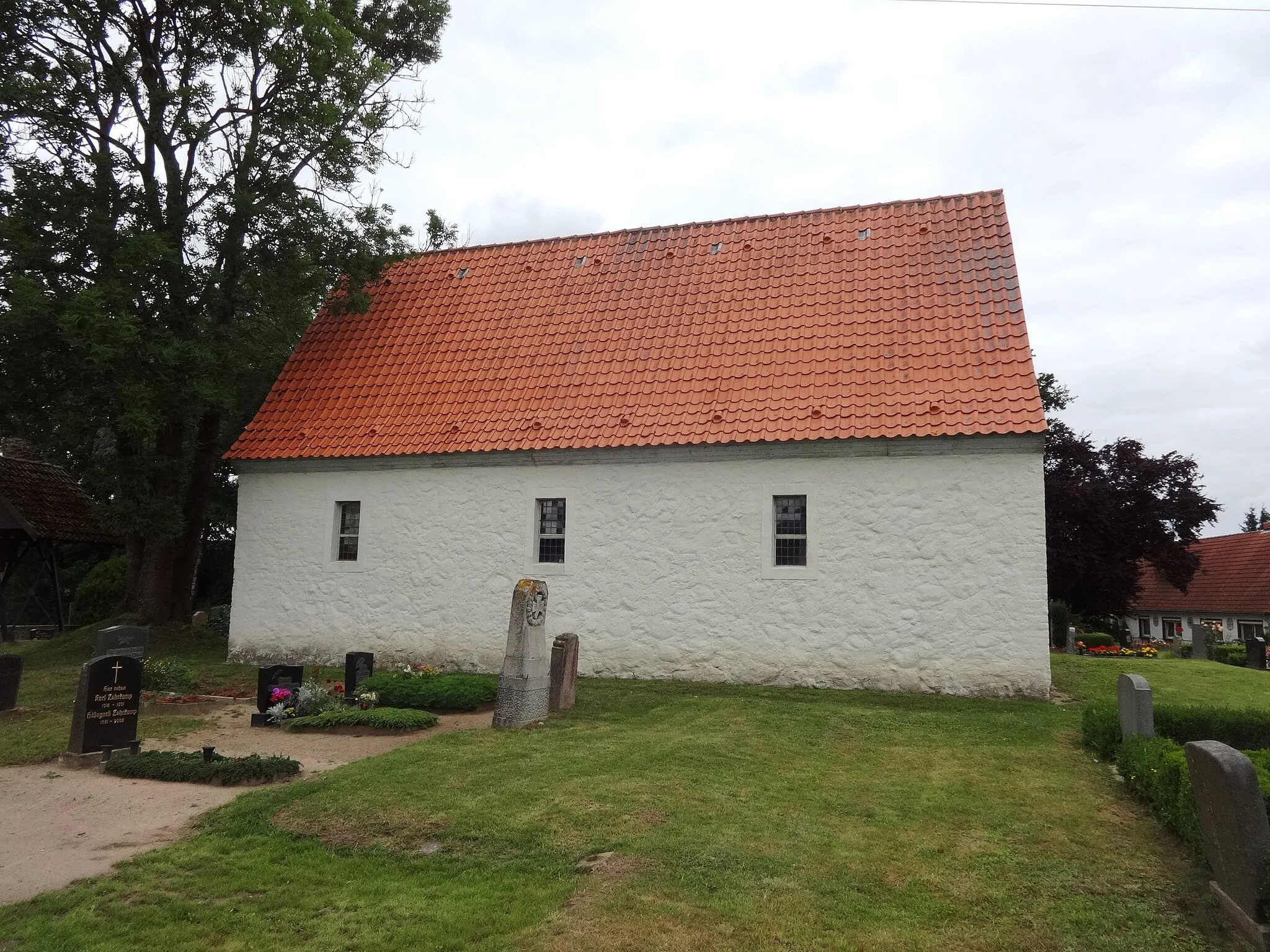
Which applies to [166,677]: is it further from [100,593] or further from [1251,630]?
[1251,630]

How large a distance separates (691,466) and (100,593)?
812 inches

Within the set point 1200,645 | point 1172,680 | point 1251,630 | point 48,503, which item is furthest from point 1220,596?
point 48,503

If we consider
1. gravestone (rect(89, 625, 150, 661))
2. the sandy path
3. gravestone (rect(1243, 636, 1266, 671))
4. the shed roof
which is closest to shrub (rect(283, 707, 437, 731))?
the sandy path

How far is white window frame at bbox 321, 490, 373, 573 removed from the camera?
623 inches

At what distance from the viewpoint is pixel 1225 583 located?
3953cm

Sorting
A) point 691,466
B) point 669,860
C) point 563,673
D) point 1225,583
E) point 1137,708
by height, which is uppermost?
point 691,466

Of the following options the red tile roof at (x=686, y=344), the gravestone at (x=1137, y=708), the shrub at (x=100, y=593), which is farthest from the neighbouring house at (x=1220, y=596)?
the shrub at (x=100, y=593)

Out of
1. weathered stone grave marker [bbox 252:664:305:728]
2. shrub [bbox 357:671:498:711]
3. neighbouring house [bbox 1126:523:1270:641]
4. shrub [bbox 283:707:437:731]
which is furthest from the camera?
neighbouring house [bbox 1126:523:1270:641]

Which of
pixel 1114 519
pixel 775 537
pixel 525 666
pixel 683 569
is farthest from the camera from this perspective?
pixel 1114 519

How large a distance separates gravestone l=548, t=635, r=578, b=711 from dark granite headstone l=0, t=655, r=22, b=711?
24.2 ft

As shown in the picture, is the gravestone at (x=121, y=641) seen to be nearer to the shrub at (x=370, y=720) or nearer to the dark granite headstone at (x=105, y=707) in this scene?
the dark granite headstone at (x=105, y=707)

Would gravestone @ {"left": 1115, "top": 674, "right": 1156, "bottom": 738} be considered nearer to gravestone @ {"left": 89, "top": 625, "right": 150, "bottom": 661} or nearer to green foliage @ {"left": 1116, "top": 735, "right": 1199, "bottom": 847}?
green foliage @ {"left": 1116, "top": 735, "right": 1199, "bottom": 847}

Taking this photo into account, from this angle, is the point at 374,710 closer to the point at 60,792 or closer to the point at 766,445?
the point at 60,792

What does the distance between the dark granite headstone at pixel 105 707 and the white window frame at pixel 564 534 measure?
6.56 m
